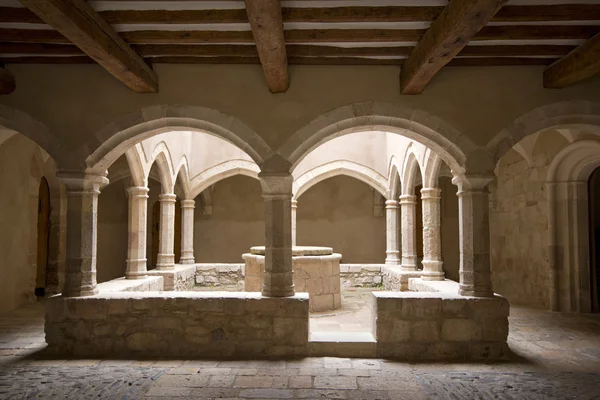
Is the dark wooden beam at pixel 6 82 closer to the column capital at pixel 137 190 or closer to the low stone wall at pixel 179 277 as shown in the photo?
the column capital at pixel 137 190

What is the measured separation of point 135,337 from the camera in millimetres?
4688

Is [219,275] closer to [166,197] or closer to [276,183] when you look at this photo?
[166,197]

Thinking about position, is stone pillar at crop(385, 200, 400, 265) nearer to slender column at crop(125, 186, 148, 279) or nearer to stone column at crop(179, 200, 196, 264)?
stone column at crop(179, 200, 196, 264)

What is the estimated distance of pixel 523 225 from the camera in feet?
26.5

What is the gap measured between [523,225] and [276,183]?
204 inches

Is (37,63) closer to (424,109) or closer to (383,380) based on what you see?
(424,109)

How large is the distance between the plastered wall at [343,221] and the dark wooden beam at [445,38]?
879 cm

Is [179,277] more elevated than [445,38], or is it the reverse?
[445,38]

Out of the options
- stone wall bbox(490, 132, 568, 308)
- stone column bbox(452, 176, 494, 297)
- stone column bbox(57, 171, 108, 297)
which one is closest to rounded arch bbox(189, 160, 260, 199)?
stone wall bbox(490, 132, 568, 308)

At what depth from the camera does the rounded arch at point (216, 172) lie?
1045 centimetres

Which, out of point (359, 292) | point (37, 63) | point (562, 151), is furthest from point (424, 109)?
point (359, 292)

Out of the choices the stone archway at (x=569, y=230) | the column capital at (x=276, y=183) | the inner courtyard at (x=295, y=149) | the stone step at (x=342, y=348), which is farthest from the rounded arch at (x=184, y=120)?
the stone archway at (x=569, y=230)

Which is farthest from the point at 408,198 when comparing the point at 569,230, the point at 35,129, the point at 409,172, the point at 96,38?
the point at 96,38

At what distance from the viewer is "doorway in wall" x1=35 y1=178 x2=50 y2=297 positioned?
359 inches
